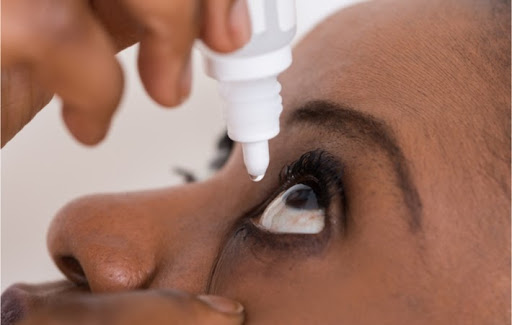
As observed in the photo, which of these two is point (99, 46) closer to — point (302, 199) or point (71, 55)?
point (71, 55)

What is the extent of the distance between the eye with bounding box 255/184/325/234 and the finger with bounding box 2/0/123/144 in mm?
214

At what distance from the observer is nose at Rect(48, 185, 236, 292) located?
1.66 ft

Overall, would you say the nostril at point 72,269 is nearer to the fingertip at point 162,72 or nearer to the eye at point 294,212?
the eye at point 294,212

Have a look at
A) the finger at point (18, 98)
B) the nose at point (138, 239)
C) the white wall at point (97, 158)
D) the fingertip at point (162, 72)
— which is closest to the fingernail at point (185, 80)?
the fingertip at point (162, 72)

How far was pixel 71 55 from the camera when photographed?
0.31 m

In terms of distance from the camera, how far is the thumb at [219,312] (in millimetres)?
437

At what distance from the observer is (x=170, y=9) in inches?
12.1

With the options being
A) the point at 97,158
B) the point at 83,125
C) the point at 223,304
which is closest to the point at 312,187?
the point at 223,304

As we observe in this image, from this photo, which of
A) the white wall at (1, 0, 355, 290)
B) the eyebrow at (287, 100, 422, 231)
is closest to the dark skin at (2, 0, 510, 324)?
the eyebrow at (287, 100, 422, 231)

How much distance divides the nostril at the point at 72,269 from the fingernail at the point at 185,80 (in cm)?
28

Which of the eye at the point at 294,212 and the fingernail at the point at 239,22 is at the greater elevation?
the fingernail at the point at 239,22

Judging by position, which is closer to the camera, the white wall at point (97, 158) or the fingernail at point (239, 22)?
the fingernail at point (239, 22)

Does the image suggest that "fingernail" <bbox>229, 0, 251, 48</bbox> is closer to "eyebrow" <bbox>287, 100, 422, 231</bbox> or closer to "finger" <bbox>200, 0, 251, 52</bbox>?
"finger" <bbox>200, 0, 251, 52</bbox>

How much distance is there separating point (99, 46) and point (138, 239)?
25cm
